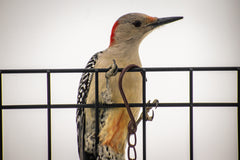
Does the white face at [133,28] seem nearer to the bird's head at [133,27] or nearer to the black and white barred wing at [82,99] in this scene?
the bird's head at [133,27]

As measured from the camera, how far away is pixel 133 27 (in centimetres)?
71

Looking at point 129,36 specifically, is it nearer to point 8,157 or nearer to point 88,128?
point 88,128

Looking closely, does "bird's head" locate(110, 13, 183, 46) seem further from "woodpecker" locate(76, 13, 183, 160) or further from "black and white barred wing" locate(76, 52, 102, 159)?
"black and white barred wing" locate(76, 52, 102, 159)

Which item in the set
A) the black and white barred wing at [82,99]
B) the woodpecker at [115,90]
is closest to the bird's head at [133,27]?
the woodpecker at [115,90]

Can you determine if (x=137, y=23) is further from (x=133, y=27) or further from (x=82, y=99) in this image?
(x=82, y=99)

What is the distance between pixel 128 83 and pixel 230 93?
0.42 meters

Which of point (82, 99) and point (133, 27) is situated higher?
point (133, 27)

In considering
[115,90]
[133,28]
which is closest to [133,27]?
[133,28]

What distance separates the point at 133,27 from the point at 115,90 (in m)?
0.23

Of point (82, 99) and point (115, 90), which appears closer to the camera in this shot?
point (115, 90)

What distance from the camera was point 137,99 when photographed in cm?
65

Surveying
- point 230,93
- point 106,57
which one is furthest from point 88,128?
point 230,93

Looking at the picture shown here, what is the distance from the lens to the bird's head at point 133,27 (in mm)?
671

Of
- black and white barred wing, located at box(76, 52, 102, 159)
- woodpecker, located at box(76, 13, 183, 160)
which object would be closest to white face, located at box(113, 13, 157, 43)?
woodpecker, located at box(76, 13, 183, 160)
